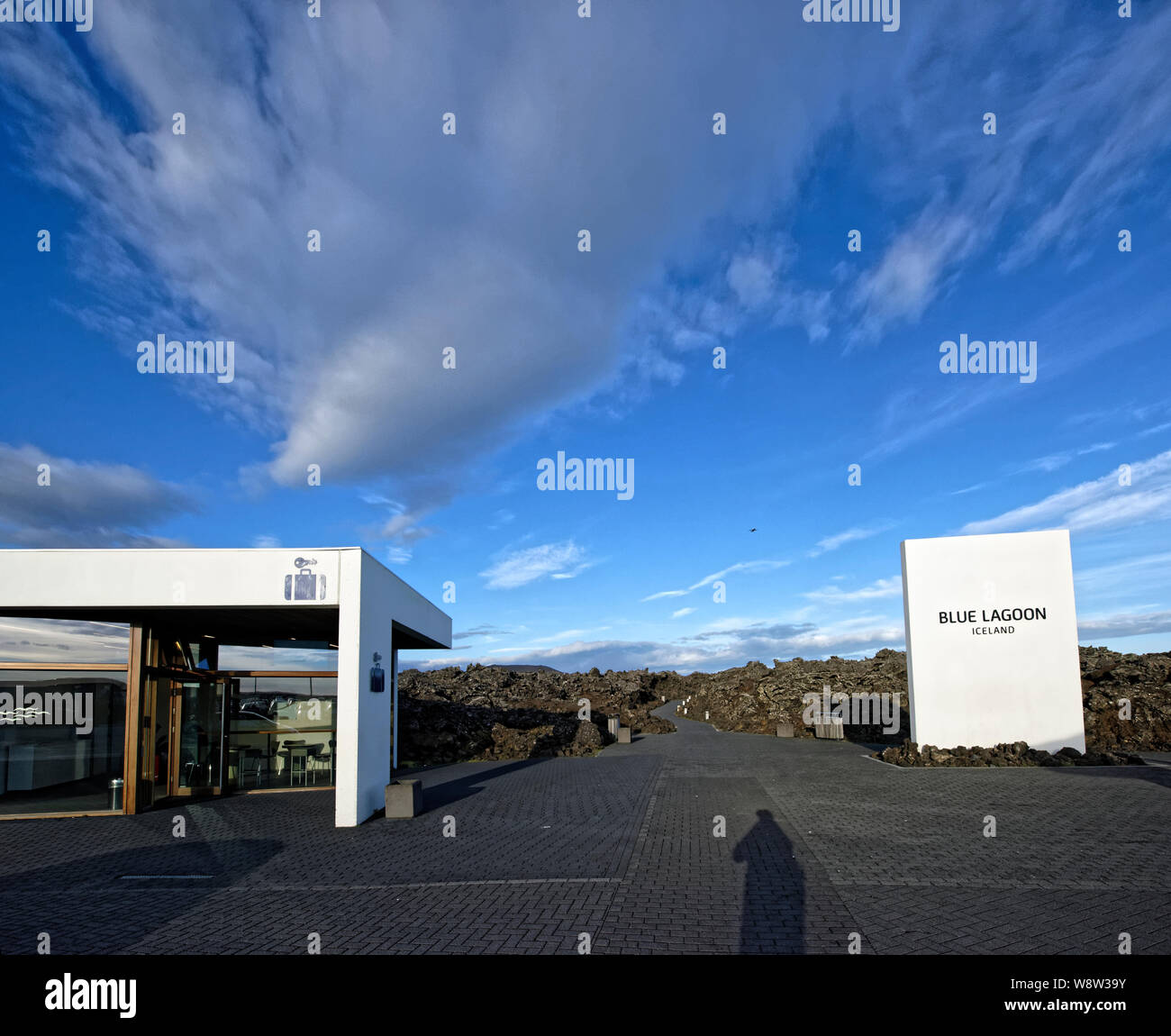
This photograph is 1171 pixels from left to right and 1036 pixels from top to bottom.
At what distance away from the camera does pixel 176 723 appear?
50.4ft

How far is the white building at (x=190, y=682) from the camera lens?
1284 centimetres

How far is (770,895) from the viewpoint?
750 cm

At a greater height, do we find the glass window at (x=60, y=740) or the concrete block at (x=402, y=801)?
the glass window at (x=60, y=740)

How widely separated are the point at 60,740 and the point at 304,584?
6.07m

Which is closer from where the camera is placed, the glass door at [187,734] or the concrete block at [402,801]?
the concrete block at [402,801]

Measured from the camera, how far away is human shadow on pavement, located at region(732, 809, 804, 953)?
6133 millimetres

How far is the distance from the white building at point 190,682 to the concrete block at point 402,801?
445 mm

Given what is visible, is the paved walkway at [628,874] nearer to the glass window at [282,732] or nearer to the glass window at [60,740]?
the glass window at [60,740]

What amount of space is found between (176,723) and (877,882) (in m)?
13.7
